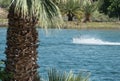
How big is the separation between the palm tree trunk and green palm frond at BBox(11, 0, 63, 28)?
19cm

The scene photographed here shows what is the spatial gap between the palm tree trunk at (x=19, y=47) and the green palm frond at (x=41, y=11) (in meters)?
0.19

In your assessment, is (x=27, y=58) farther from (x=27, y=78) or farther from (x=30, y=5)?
(x=30, y=5)

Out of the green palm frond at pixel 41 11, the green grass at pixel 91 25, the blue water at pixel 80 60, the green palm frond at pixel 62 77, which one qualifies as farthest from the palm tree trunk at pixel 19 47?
the green grass at pixel 91 25

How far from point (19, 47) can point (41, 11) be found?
38.2 inches

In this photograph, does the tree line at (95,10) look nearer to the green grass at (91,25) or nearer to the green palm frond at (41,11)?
the green grass at (91,25)

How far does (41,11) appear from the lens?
38.7 feet

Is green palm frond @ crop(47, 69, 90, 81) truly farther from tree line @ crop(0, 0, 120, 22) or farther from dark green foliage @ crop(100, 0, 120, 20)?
dark green foliage @ crop(100, 0, 120, 20)

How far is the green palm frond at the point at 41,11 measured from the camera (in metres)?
11.7

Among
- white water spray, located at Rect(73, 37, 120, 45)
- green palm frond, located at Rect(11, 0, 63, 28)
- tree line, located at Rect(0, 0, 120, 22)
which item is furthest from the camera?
tree line, located at Rect(0, 0, 120, 22)

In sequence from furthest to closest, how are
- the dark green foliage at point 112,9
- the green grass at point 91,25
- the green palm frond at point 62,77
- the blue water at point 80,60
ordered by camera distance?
1. the dark green foliage at point 112,9
2. the green grass at point 91,25
3. the blue water at point 80,60
4. the green palm frond at point 62,77

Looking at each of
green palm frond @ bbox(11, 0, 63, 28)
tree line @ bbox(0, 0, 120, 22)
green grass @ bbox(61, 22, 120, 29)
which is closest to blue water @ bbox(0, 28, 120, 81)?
tree line @ bbox(0, 0, 120, 22)

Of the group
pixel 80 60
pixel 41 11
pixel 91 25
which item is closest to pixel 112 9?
pixel 91 25

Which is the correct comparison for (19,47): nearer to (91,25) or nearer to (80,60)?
(80,60)

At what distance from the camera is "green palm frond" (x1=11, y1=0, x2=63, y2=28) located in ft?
38.2
